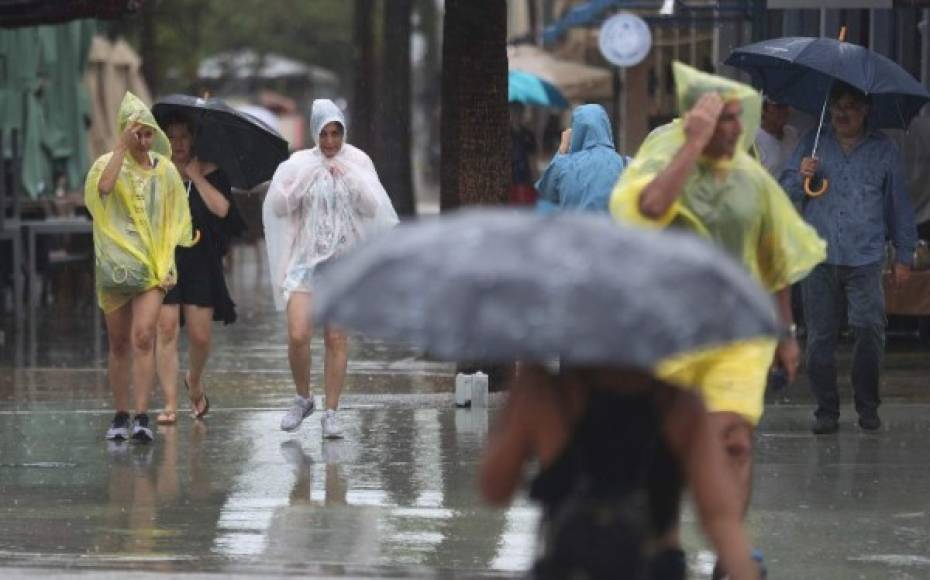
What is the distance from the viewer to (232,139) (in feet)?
A: 39.8

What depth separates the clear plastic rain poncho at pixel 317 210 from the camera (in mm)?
11289

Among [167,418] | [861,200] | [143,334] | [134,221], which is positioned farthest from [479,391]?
[861,200]

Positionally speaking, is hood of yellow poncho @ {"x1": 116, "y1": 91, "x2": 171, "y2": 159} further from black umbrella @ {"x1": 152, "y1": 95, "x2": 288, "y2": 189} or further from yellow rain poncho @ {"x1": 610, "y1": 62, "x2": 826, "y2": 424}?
yellow rain poncho @ {"x1": 610, "y1": 62, "x2": 826, "y2": 424}

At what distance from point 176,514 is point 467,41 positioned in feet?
15.1

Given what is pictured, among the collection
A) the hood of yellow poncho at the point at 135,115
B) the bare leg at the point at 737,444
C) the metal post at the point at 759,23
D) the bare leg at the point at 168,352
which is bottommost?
the bare leg at the point at 168,352

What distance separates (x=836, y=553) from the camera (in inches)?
328

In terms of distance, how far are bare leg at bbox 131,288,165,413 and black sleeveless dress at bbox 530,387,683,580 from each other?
6487mm

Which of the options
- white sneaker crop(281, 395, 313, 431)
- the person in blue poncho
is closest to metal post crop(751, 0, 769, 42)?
the person in blue poncho

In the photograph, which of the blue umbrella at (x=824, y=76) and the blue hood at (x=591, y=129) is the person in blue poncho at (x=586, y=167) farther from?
the blue umbrella at (x=824, y=76)

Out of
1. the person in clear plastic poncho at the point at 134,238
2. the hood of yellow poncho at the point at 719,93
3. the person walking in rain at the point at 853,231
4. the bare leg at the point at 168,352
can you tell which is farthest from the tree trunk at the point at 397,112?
the hood of yellow poncho at the point at 719,93

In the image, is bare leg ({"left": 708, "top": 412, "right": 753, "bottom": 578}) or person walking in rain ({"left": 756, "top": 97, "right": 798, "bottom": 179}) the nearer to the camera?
bare leg ({"left": 708, "top": 412, "right": 753, "bottom": 578})

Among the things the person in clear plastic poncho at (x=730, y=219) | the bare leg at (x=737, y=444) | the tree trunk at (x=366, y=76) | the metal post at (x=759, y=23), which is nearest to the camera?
the person in clear plastic poncho at (x=730, y=219)

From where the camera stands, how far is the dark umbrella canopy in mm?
11148

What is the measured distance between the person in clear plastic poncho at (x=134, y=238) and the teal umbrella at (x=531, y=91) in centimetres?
1338
